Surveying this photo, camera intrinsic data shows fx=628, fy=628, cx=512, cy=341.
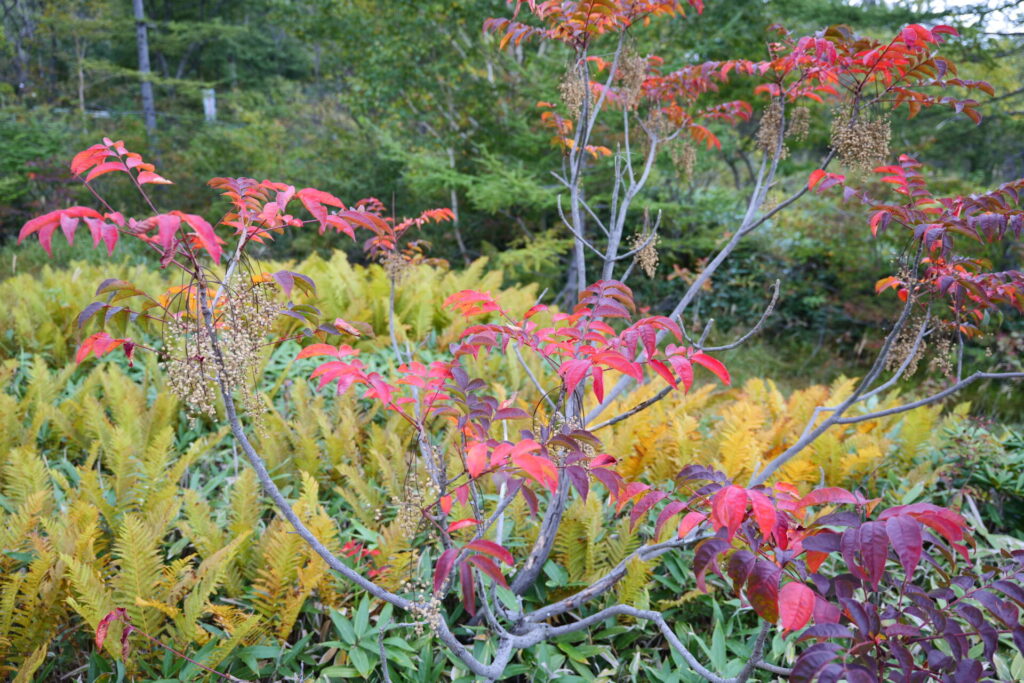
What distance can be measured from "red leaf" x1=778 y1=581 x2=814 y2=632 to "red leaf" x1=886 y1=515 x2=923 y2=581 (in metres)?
0.15

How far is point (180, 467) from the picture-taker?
224cm

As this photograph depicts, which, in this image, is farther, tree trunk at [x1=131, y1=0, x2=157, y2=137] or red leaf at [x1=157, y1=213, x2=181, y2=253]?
tree trunk at [x1=131, y1=0, x2=157, y2=137]

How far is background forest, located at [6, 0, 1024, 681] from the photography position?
1.79m

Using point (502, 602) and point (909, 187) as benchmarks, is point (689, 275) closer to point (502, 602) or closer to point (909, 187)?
point (909, 187)

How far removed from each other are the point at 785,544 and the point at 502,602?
1.04 metres

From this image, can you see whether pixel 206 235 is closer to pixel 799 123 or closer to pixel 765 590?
pixel 765 590

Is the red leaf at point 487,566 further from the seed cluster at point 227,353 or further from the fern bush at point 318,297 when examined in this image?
the fern bush at point 318,297

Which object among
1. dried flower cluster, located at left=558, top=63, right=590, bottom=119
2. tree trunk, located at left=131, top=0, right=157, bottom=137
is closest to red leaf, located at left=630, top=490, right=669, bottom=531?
dried flower cluster, located at left=558, top=63, right=590, bottom=119

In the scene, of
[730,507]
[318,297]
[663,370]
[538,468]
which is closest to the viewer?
[730,507]

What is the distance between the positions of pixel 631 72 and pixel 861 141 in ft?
2.79

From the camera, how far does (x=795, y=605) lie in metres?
0.99

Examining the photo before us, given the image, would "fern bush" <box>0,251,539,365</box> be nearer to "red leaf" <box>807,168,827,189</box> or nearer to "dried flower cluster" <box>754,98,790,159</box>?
"dried flower cluster" <box>754,98,790,159</box>

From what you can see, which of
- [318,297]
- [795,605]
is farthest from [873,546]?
[318,297]

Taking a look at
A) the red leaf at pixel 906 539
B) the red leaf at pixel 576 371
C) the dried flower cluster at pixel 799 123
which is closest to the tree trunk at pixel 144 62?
the dried flower cluster at pixel 799 123
